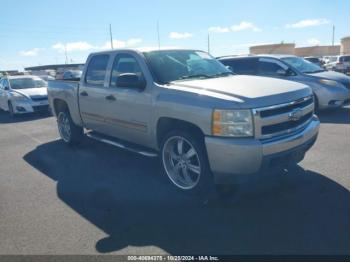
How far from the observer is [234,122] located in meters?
3.79

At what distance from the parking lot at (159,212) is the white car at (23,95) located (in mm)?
6866

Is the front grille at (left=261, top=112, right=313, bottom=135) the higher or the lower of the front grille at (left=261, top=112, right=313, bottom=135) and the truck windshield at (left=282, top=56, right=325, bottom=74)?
the lower

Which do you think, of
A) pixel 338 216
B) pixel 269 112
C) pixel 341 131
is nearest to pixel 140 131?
pixel 269 112

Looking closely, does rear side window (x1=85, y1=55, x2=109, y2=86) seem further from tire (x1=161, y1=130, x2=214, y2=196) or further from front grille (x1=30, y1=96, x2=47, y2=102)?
front grille (x1=30, y1=96, x2=47, y2=102)

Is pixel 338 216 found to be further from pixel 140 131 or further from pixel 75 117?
pixel 75 117

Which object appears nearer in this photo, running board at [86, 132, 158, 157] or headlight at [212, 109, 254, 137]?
headlight at [212, 109, 254, 137]

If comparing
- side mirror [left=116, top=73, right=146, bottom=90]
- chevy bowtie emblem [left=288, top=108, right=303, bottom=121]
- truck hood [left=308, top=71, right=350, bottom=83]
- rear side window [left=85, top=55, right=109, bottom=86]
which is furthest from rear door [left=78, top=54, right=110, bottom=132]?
truck hood [left=308, top=71, right=350, bottom=83]

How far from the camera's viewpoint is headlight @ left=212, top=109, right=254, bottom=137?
3773 millimetres

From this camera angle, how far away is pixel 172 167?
4797 mm

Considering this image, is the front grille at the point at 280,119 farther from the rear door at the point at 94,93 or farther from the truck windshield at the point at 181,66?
the rear door at the point at 94,93

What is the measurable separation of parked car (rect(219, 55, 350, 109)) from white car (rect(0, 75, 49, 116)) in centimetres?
Answer: 708

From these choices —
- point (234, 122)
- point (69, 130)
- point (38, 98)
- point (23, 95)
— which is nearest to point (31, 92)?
point (23, 95)

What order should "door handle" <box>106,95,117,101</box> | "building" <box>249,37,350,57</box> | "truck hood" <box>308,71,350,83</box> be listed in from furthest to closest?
"building" <box>249,37,350,57</box> → "truck hood" <box>308,71,350,83</box> → "door handle" <box>106,95,117,101</box>

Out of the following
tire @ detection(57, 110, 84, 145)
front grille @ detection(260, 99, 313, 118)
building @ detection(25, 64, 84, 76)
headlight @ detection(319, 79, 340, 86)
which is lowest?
building @ detection(25, 64, 84, 76)
